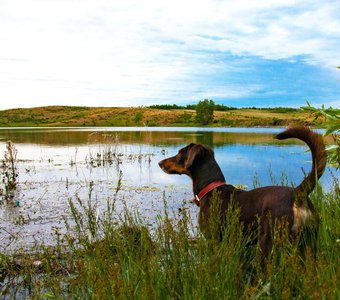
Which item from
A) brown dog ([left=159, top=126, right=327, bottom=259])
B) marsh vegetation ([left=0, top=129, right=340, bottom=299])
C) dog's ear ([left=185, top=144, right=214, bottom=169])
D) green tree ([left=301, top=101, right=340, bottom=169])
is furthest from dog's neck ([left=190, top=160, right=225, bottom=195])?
green tree ([left=301, top=101, right=340, bottom=169])

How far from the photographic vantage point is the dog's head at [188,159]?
16.6ft

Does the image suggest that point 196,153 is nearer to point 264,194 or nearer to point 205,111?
point 264,194

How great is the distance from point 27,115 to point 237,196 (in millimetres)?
95958

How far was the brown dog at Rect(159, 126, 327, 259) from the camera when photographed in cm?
363

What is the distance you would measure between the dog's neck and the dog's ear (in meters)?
0.10

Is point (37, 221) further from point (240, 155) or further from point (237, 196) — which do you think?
point (240, 155)

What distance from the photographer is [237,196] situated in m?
4.45

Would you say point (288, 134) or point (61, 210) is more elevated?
point (288, 134)

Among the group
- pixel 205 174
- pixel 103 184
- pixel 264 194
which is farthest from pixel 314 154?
pixel 103 184

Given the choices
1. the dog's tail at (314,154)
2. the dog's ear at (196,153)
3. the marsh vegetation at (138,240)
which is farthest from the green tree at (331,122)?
the dog's ear at (196,153)

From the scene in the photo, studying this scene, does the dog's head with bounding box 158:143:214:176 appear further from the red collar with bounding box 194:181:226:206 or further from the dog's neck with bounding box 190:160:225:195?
the red collar with bounding box 194:181:226:206

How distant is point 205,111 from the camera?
73438 mm

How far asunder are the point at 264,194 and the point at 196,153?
4.03ft

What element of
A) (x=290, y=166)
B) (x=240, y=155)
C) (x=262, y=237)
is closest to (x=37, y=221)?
(x=262, y=237)
